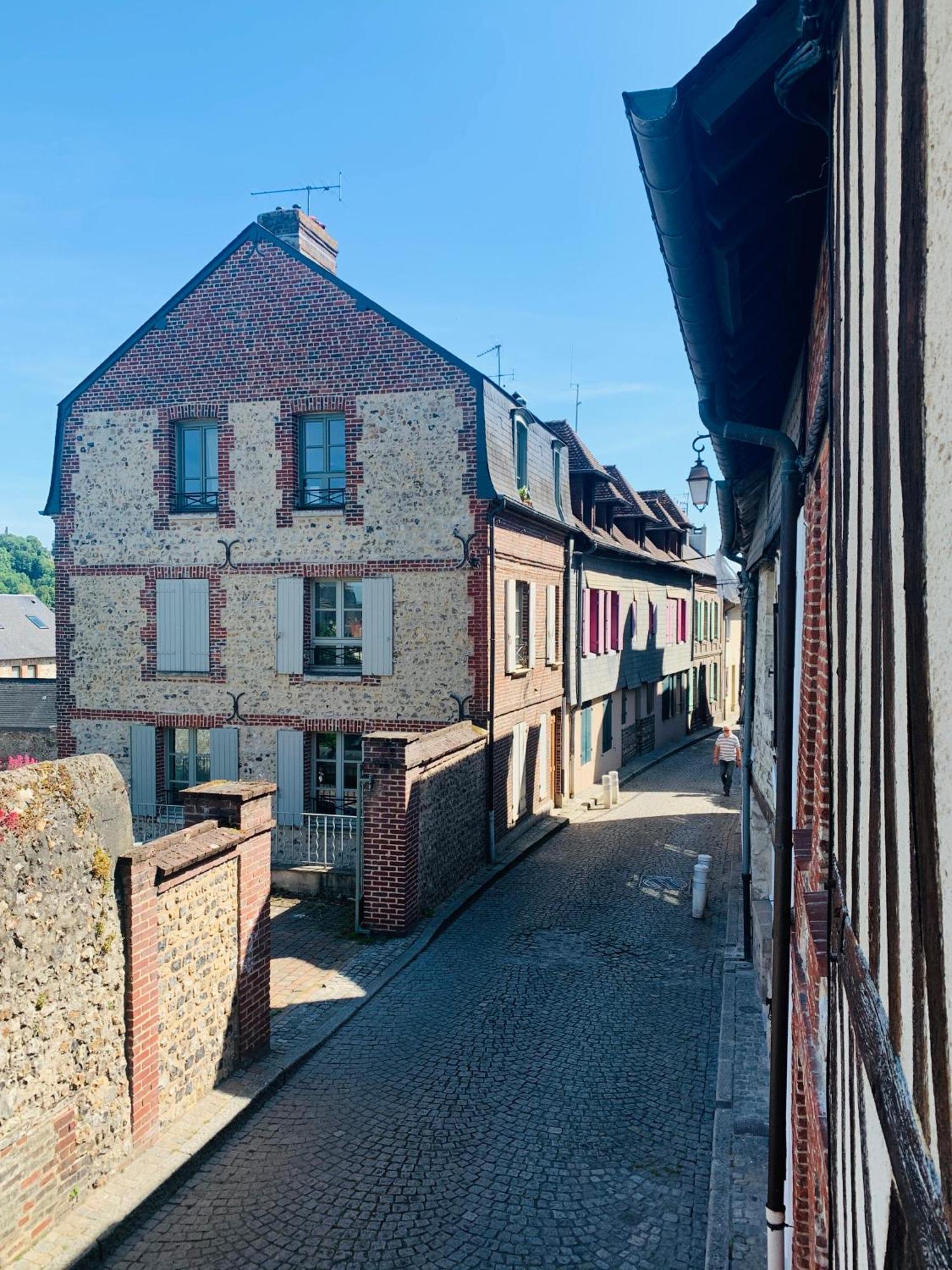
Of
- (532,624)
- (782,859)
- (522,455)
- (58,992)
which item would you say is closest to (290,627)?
(532,624)

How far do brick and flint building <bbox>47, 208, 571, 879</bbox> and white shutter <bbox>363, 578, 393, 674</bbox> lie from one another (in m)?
0.03

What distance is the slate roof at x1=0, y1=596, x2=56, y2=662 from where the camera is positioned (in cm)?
4122

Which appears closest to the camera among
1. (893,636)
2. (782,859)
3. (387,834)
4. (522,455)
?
(893,636)

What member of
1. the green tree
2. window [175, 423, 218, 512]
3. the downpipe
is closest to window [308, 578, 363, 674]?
window [175, 423, 218, 512]

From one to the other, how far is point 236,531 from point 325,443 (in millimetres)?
2166

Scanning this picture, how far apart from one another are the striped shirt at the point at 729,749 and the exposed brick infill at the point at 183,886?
14.2 m

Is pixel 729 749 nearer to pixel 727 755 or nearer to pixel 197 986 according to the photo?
pixel 727 755

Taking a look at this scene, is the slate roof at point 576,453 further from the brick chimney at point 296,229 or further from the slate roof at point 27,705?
the slate roof at point 27,705

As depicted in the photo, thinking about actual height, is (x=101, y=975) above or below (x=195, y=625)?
below

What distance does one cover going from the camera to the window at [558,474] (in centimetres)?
1964

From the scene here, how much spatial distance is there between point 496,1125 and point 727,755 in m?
14.5

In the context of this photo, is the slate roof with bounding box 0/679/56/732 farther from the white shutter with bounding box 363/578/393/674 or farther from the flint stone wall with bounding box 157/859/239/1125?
the flint stone wall with bounding box 157/859/239/1125

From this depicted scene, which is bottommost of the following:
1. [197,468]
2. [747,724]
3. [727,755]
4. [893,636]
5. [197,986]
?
[197,986]

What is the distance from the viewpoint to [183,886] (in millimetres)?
7504
